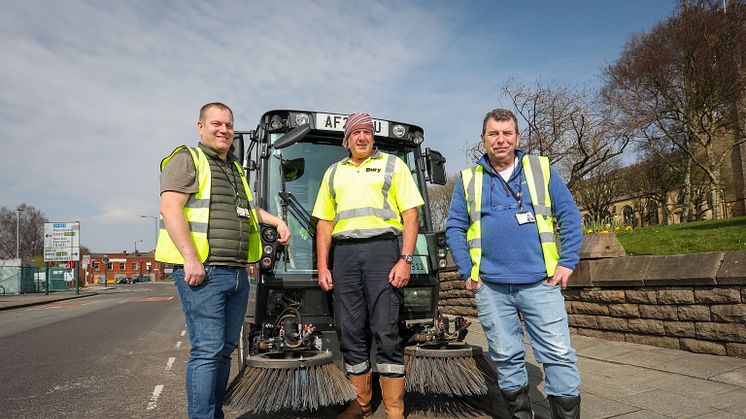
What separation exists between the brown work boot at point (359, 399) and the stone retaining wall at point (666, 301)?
3368mm

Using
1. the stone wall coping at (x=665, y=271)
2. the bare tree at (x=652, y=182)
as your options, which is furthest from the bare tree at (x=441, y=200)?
the stone wall coping at (x=665, y=271)

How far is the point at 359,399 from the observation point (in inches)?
135

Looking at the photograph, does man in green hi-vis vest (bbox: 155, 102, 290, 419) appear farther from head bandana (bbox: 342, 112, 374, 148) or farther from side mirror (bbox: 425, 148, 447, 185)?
side mirror (bbox: 425, 148, 447, 185)

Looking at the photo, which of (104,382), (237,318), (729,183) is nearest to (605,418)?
(237,318)

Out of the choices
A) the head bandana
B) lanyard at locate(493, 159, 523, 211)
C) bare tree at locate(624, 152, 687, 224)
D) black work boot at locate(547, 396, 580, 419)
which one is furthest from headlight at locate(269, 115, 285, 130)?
bare tree at locate(624, 152, 687, 224)

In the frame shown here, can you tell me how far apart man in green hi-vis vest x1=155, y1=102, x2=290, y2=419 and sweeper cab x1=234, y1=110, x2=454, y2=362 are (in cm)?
73

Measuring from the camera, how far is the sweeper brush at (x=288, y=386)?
3123mm

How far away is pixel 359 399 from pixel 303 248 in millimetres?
1338

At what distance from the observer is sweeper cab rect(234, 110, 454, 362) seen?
396 centimetres

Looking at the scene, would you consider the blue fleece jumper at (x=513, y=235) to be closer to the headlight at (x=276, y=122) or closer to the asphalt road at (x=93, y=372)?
the headlight at (x=276, y=122)

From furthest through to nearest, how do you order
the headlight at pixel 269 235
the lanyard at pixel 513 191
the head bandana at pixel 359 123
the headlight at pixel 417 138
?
the headlight at pixel 417 138, the headlight at pixel 269 235, the head bandana at pixel 359 123, the lanyard at pixel 513 191

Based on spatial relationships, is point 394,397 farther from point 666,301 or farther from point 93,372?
point 93,372

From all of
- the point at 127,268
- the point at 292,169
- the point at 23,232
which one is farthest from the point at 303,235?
the point at 127,268

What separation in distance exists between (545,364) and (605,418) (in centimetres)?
94
